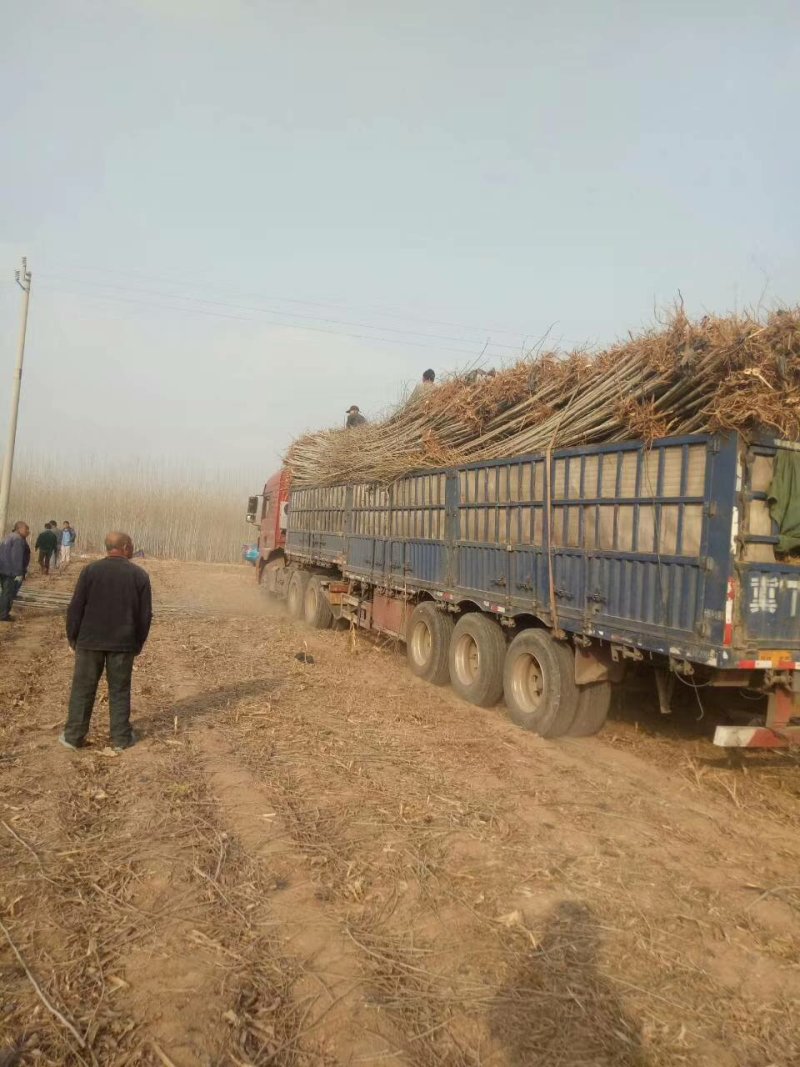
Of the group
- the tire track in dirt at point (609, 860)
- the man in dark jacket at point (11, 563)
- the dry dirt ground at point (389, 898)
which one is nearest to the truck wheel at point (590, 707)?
the dry dirt ground at point (389, 898)

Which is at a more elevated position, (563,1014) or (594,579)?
(594,579)

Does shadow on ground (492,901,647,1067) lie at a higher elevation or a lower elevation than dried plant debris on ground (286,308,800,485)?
lower

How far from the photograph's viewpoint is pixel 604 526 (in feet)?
21.3

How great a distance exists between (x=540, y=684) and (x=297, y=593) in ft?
30.9

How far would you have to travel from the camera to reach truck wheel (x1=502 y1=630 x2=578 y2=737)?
706cm

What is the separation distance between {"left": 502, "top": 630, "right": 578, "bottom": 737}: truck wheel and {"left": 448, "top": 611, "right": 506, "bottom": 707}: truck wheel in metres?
0.39

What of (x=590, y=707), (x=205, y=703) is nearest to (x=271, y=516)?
(x=205, y=703)

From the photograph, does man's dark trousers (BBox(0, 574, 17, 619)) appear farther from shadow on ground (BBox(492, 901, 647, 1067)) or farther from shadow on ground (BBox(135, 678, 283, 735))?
shadow on ground (BBox(492, 901, 647, 1067))

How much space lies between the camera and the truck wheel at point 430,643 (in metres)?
9.59

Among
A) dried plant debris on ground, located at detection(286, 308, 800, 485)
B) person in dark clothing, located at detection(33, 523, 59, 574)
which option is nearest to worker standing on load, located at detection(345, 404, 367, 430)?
dried plant debris on ground, located at detection(286, 308, 800, 485)

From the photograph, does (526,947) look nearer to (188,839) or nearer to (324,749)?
(188,839)

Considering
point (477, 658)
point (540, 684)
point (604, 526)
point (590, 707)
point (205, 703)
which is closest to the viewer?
point (604, 526)

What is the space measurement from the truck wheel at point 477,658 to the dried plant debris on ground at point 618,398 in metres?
1.95

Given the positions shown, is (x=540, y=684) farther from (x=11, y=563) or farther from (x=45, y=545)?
(x=45, y=545)
